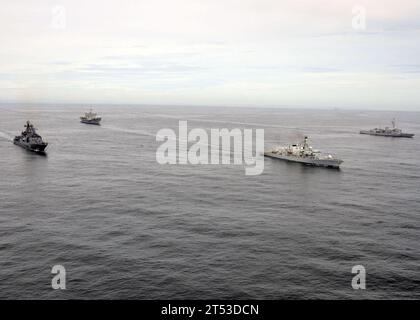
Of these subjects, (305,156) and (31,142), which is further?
(31,142)

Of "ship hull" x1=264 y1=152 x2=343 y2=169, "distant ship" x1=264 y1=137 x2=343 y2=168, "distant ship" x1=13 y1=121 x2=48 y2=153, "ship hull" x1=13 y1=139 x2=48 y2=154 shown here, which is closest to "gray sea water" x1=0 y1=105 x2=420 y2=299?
"ship hull" x1=264 y1=152 x2=343 y2=169

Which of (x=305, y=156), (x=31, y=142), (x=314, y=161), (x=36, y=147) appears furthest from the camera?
(x=31, y=142)

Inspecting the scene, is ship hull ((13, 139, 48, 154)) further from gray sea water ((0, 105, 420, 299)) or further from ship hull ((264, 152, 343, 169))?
ship hull ((264, 152, 343, 169))

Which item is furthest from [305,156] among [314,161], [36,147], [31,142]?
[31,142]

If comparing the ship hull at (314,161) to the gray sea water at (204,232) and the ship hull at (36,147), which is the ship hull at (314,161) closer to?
the gray sea water at (204,232)

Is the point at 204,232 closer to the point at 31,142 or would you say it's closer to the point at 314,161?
the point at 314,161

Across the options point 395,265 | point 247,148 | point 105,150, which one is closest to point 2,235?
point 395,265
